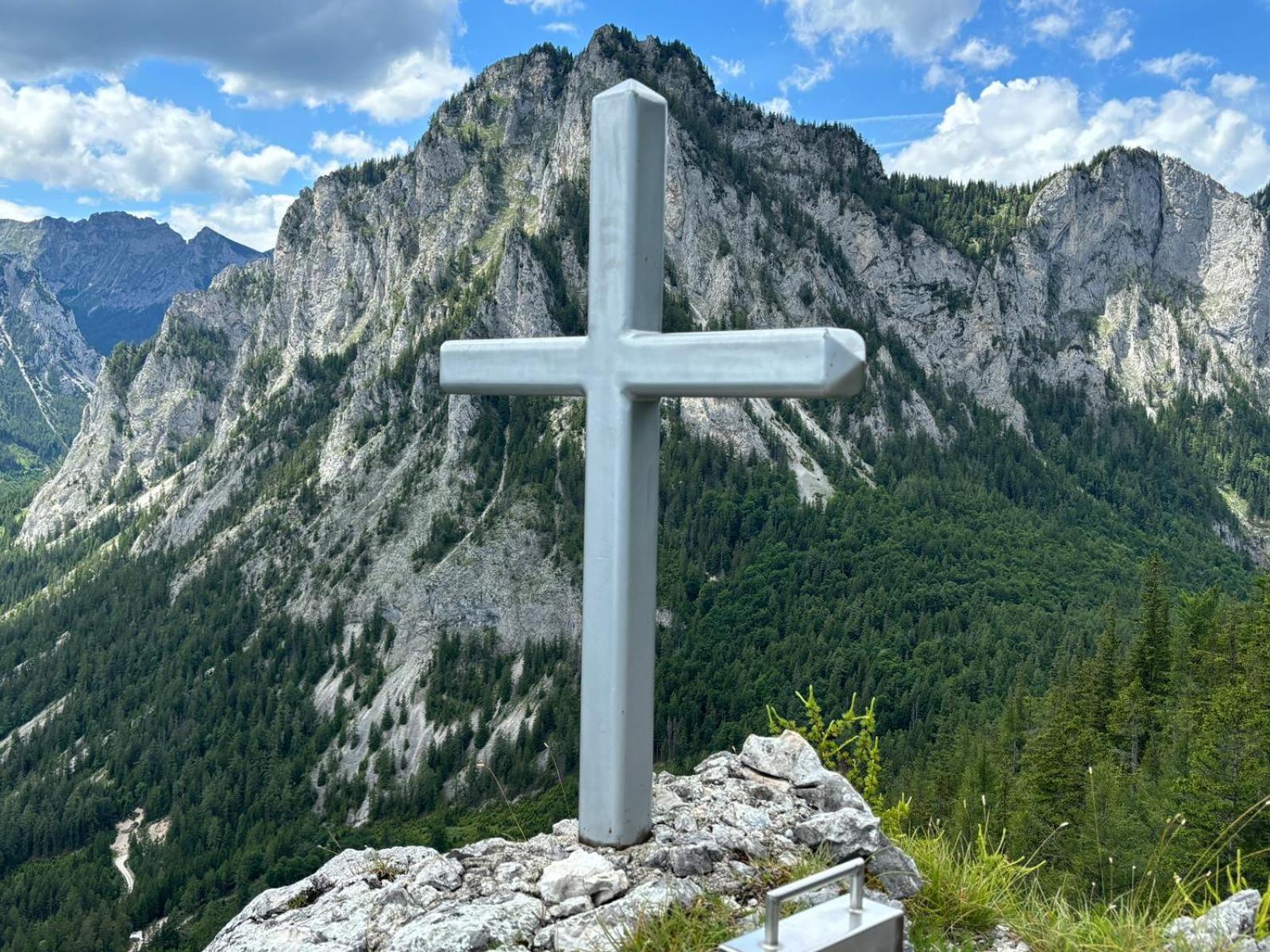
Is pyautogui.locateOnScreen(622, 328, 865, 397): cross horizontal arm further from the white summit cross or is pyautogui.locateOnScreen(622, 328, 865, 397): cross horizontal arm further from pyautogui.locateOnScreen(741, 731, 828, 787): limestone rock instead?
pyautogui.locateOnScreen(741, 731, 828, 787): limestone rock

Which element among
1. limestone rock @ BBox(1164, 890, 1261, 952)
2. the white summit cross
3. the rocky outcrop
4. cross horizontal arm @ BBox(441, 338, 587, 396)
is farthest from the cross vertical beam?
limestone rock @ BBox(1164, 890, 1261, 952)

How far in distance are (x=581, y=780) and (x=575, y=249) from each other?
19260cm

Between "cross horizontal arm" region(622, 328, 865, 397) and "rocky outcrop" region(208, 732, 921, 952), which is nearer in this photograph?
"rocky outcrop" region(208, 732, 921, 952)

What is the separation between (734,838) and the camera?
6.86 metres

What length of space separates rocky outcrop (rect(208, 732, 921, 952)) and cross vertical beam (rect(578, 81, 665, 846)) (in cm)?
59

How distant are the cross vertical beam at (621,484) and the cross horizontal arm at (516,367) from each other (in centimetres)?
31

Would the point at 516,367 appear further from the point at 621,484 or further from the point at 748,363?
the point at 748,363

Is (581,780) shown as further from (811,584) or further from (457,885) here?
(811,584)

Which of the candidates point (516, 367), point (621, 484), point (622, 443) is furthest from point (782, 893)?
point (516, 367)

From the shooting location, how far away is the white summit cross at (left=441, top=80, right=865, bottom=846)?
727 centimetres

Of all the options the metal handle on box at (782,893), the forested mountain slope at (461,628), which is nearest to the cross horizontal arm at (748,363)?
the metal handle on box at (782,893)

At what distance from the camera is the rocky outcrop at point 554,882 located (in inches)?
232

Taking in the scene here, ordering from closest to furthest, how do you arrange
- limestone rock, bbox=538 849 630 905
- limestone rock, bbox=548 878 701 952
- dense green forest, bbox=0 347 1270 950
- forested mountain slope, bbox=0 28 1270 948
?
limestone rock, bbox=548 878 701 952
limestone rock, bbox=538 849 630 905
dense green forest, bbox=0 347 1270 950
forested mountain slope, bbox=0 28 1270 948

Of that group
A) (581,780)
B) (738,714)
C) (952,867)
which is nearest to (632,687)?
(581,780)
